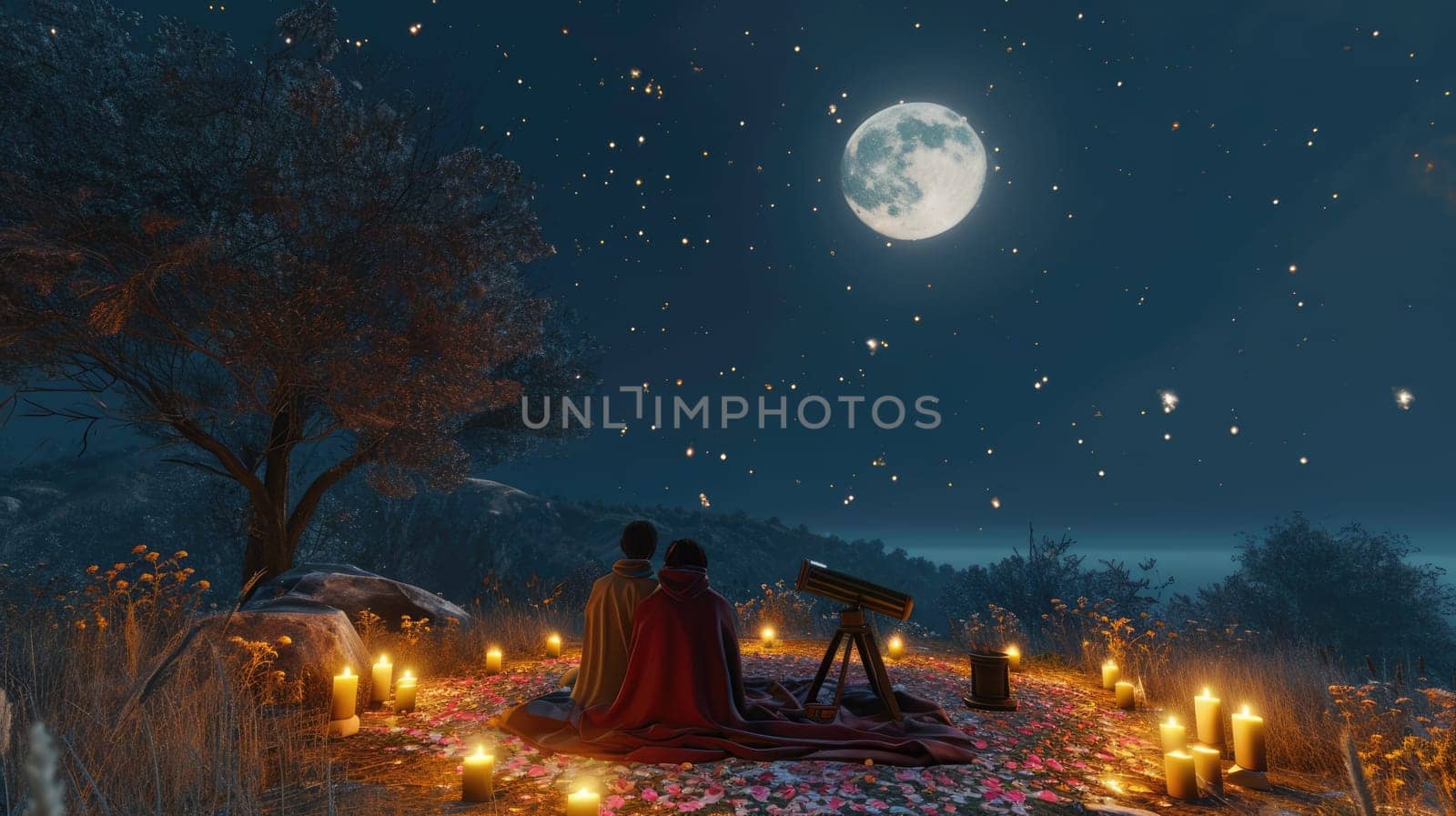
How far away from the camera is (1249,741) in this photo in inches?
254

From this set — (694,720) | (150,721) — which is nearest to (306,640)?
(150,721)

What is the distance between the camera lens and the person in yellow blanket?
25.4 feet

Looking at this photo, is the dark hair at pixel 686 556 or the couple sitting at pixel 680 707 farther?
the dark hair at pixel 686 556

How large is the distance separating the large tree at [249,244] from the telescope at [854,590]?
876 cm

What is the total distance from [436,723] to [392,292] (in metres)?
8.41

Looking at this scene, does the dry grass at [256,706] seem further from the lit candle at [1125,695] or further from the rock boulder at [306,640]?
the lit candle at [1125,695]

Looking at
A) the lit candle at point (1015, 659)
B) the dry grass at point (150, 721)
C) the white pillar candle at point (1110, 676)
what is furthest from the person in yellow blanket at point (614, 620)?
the white pillar candle at point (1110, 676)

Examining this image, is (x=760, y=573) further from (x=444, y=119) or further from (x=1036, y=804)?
(x=1036, y=804)

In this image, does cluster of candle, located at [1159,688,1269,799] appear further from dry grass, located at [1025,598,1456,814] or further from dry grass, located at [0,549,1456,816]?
dry grass, located at [0,549,1456,816]

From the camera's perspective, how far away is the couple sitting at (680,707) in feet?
21.7

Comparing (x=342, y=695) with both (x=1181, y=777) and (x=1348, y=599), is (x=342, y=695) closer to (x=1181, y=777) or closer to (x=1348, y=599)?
(x=1181, y=777)

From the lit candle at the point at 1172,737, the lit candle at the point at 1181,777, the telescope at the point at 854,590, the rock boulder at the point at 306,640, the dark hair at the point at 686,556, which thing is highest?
the dark hair at the point at 686,556

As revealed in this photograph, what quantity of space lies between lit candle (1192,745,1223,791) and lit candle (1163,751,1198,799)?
72 millimetres

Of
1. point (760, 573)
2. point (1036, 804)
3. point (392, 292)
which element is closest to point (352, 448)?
point (392, 292)
